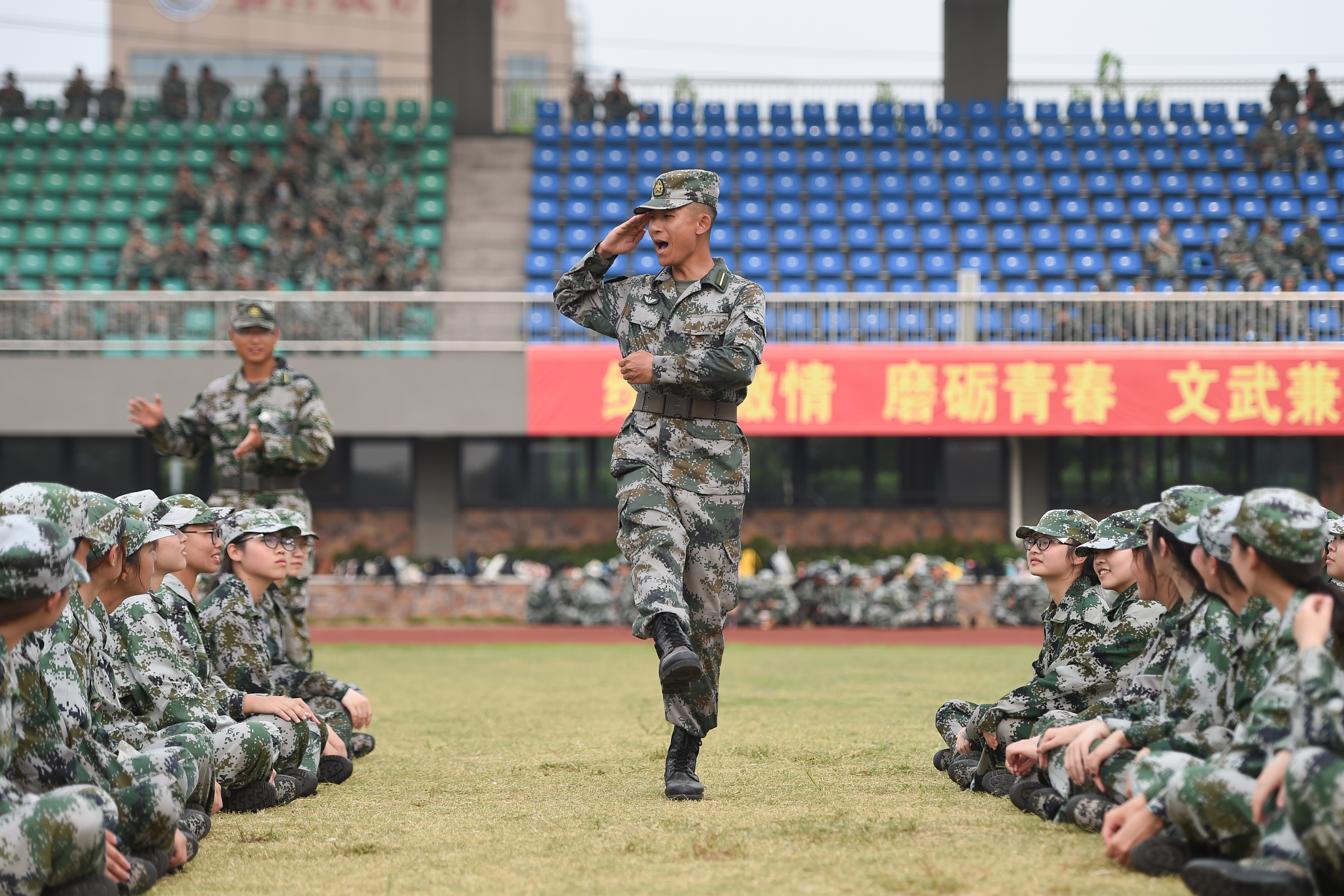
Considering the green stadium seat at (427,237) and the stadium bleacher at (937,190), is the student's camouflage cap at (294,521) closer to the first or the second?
the stadium bleacher at (937,190)

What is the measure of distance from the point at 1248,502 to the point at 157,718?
11.4ft

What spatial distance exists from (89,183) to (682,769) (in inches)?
812

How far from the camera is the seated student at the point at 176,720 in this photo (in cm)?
464

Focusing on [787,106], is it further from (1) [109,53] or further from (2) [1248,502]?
(1) [109,53]

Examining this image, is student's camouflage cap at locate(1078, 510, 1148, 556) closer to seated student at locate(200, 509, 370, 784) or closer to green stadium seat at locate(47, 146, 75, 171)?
seated student at locate(200, 509, 370, 784)

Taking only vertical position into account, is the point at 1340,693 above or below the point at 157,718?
above

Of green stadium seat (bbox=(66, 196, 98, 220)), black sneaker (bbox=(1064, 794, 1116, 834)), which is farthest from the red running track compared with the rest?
black sneaker (bbox=(1064, 794, 1116, 834))

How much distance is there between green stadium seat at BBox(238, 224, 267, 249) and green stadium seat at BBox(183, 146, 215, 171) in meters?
2.34

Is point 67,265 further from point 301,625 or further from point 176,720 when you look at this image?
point 176,720

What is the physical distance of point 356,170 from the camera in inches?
890

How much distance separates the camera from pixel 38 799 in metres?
3.45

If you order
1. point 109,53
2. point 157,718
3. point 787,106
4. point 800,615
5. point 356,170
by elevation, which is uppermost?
point 109,53

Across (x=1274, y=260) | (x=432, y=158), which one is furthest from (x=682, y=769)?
(x=432, y=158)

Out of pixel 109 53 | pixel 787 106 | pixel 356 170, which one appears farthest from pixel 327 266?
pixel 109 53
